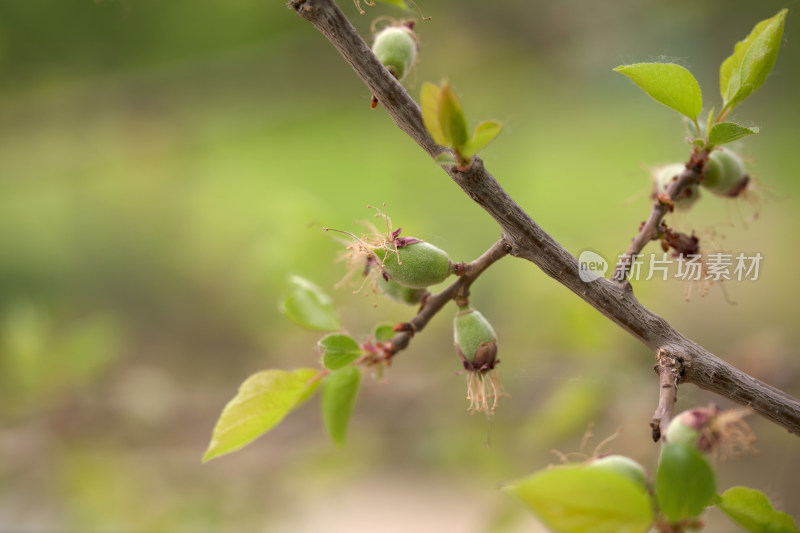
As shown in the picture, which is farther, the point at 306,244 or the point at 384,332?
the point at 306,244

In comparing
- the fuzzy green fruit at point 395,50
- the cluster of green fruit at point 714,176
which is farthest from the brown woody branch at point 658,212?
the fuzzy green fruit at point 395,50

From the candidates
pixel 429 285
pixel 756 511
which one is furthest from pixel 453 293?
pixel 756 511

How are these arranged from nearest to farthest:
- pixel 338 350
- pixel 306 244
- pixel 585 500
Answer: pixel 585 500 < pixel 338 350 < pixel 306 244

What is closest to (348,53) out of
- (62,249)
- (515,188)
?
(515,188)

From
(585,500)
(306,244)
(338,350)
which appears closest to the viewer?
(585,500)

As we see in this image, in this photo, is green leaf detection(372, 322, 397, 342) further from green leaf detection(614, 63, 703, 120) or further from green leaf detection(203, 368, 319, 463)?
green leaf detection(614, 63, 703, 120)

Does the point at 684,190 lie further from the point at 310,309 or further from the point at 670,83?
the point at 310,309
